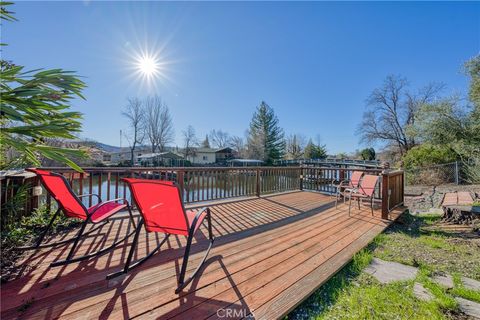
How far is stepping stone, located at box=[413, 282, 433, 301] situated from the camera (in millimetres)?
1644

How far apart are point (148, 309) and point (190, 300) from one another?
11.3 inches

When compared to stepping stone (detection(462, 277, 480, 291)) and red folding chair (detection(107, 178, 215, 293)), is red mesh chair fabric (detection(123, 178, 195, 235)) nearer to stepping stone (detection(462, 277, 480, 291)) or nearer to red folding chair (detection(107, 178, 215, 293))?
red folding chair (detection(107, 178, 215, 293))

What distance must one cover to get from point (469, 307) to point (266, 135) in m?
30.2

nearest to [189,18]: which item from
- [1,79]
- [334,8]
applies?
[334,8]

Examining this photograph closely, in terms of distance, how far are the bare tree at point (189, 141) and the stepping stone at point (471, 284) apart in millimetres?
36732

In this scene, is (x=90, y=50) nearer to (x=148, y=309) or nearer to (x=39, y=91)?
(x=39, y=91)

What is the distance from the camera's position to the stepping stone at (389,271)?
193cm

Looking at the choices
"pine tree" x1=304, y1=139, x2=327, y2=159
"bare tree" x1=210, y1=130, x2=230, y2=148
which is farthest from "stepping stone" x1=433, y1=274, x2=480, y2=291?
"bare tree" x1=210, y1=130, x2=230, y2=148

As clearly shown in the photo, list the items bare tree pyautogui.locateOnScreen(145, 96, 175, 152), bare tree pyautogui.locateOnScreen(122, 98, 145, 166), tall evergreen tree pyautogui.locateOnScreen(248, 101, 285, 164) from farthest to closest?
tall evergreen tree pyautogui.locateOnScreen(248, 101, 285, 164)
bare tree pyautogui.locateOnScreen(145, 96, 175, 152)
bare tree pyautogui.locateOnScreen(122, 98, 145, 166)

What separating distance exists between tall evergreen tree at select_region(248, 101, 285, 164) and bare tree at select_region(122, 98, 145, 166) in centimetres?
1740

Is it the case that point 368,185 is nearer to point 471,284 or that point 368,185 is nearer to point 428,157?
point 471,284

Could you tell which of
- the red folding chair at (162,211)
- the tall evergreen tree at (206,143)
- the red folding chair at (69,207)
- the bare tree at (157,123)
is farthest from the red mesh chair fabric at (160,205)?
the tall evergreen tree at (206,143)

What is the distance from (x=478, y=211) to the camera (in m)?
3.41

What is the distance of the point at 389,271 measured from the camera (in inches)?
81.4
